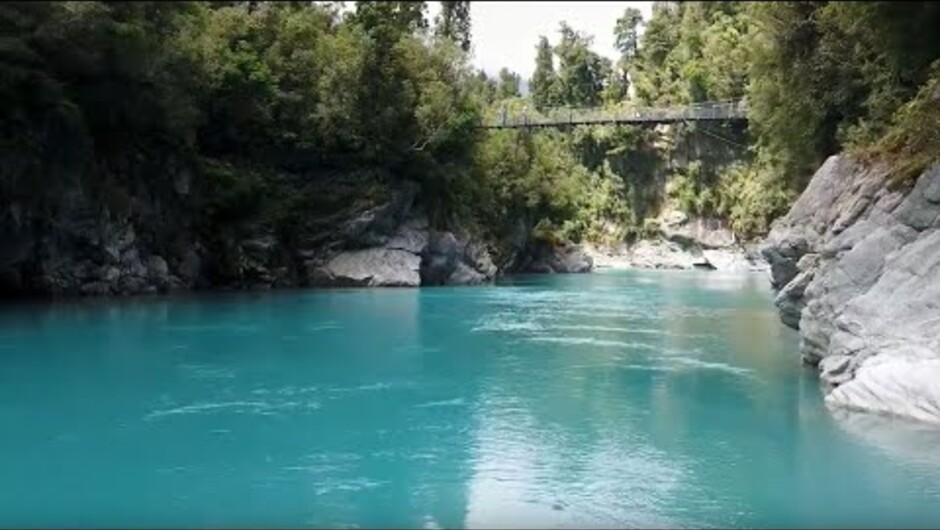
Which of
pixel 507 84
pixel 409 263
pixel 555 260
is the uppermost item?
pixel 507 84

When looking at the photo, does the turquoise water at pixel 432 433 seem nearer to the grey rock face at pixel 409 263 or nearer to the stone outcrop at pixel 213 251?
the stone outcrop at pixel 213 251

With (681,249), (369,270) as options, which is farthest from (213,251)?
(681,249)

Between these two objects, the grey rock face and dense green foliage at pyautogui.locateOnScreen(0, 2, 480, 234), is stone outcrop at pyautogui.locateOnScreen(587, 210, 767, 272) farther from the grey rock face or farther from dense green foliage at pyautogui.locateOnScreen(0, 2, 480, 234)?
dense green foliage at pyautogui.locateOnScreen(0, 2, 480, 234)

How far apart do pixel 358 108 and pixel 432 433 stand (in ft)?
105

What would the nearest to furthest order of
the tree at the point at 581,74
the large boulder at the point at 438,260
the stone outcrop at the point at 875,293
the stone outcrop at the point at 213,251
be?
the stone outcrop at the point at 875,293, the stone outcrop at the point at 213,251, the large boulder at the point at 438,260, the tree at the point at 581,74

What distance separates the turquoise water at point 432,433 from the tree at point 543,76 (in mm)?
70730

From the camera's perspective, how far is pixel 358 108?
43.6 m

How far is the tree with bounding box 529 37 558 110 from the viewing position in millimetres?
94000

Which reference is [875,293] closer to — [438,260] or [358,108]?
[358,108]

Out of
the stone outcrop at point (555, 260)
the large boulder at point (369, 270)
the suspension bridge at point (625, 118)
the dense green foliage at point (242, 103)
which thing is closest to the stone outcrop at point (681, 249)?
the stone outcrop at point (555, 260)

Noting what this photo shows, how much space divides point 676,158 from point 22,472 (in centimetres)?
7671

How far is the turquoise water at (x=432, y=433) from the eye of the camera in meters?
9.77

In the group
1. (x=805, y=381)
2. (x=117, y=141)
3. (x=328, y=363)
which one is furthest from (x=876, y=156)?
(x=117, y=141)

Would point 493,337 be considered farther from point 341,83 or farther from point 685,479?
point 341,83
